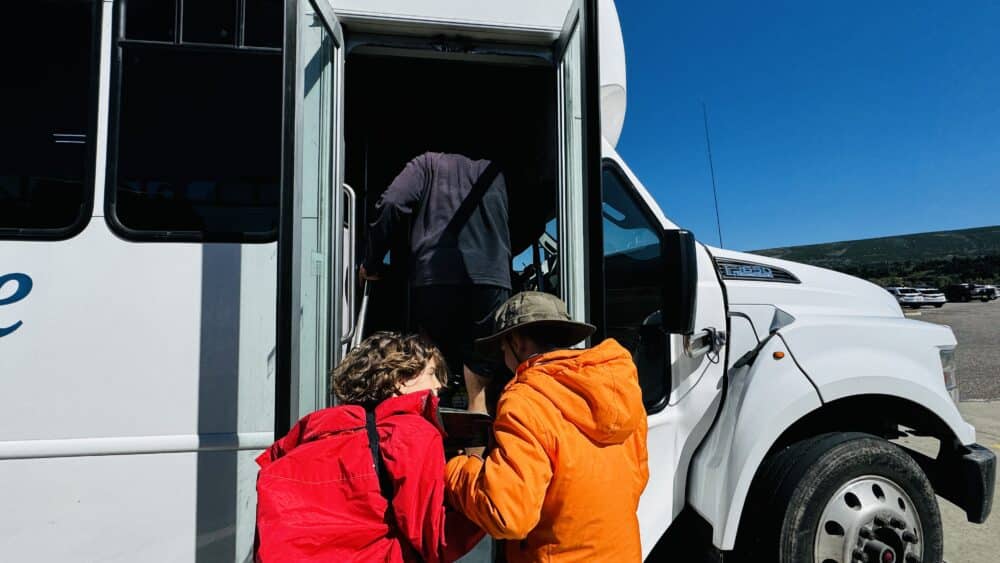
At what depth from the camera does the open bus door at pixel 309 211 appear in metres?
1.62

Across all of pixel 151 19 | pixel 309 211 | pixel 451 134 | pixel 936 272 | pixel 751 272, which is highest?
pixel 936 272

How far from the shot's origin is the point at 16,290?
5.82 ft

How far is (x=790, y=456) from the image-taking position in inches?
90.3

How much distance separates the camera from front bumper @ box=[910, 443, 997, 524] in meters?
2.44

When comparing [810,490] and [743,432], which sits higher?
[743,432]

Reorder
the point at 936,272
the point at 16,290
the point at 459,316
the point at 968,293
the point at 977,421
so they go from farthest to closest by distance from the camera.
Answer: the point at 936,272
the point at 968,293
the point at 977,421
the point at 459,316
the point at 16,290

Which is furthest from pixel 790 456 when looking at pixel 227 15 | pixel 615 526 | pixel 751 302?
pixel 227 15

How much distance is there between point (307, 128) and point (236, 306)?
74 cm

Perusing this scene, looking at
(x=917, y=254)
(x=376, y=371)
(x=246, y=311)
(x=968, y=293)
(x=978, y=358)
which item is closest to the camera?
(x=376, y=371)

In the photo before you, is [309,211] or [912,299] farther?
[912,299]

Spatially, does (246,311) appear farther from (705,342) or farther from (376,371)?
(705,342)

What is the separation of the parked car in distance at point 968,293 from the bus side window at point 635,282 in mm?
50117

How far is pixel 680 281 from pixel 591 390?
2.55 ft

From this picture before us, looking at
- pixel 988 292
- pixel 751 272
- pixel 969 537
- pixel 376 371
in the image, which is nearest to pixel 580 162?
pixel 376 371
